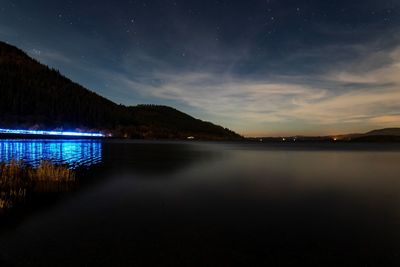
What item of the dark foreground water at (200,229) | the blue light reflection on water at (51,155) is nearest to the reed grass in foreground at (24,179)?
the dark foreground water at (200,229)

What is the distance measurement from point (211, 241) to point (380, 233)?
8401mm

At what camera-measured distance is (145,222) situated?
16500 mm

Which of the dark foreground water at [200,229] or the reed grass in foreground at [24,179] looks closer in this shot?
the dark foreground water at [200,229]

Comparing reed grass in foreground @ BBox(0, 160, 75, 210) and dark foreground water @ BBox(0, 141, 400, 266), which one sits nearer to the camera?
dark foreground water @ BBox(0, 141, 400, 266)

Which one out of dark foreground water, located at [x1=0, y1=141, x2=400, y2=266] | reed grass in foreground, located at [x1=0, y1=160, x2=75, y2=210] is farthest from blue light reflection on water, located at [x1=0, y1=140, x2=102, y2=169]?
dark foreground water, located at [x1=0, y1=141, x2=400, y2=266]

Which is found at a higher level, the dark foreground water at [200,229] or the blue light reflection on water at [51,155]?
the blue light reflection on water at [51,155]

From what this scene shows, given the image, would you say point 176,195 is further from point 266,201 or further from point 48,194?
point 48,194

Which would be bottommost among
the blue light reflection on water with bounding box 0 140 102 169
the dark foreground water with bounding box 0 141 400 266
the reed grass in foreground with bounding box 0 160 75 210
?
the dark foreground water with bounding box 0 141 400 266

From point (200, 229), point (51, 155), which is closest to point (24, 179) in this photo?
point (200, 229)

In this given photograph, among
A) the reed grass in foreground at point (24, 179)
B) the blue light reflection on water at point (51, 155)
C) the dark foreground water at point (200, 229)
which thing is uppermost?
the blue light reflection on water at point (51, 155)

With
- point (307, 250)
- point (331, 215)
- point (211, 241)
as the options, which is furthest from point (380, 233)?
point (211, 241)

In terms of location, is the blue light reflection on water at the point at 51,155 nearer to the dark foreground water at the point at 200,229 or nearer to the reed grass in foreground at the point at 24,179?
the reed grass in foreground at the point at 24,179

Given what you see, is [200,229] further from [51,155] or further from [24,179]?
[51,155]

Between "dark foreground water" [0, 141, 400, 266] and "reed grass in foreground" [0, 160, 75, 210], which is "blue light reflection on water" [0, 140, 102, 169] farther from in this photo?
"dark foreground water" [0, 141, 400, 266]
